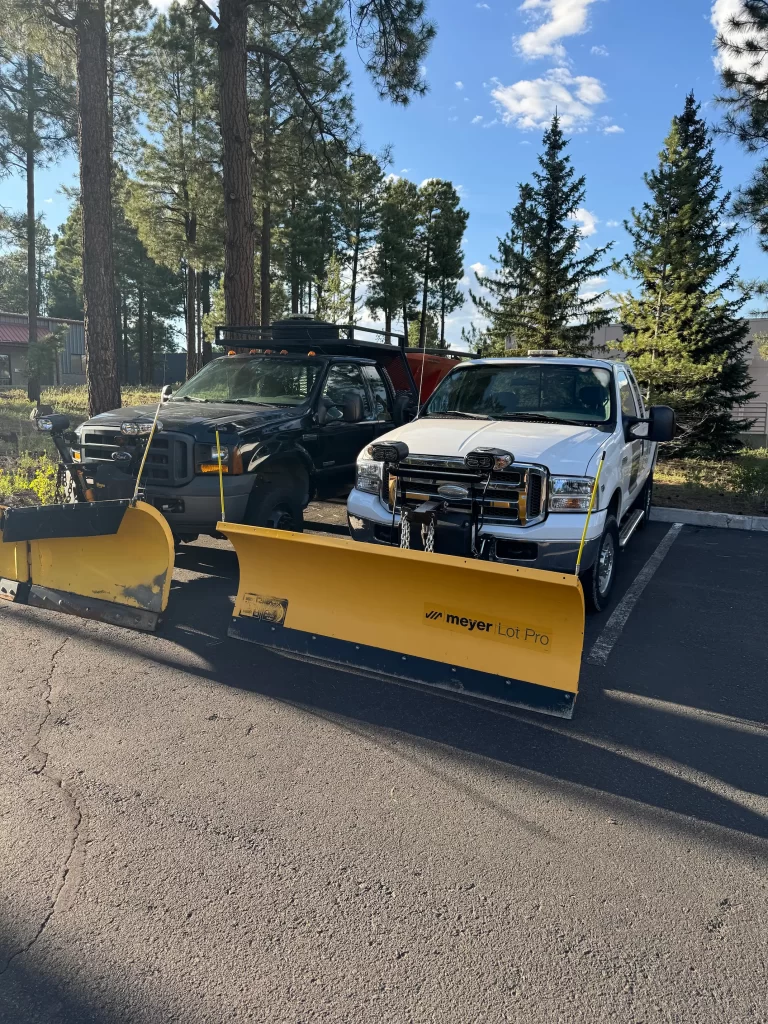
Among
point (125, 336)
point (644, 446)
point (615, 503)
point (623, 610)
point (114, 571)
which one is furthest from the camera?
point (125, 336)

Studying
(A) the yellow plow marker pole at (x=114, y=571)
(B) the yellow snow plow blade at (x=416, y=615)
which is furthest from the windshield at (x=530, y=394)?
(A) the yellow plow marker pole at (x=114, y=571)

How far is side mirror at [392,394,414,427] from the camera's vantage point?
27.7ft

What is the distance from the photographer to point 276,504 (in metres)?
6.74

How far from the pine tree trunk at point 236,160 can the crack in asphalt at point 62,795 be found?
9.03 metres

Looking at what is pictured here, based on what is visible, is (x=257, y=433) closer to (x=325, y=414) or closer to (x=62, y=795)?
(x=325, y=414)

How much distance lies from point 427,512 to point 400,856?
243 cm

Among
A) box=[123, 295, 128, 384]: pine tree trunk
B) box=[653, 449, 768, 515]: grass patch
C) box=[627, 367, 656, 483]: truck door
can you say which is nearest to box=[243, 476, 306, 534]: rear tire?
box=[627, 367, 656, 483]: truck door

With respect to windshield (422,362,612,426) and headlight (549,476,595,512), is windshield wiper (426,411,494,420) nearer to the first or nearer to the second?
windshield (422,362,612,426)

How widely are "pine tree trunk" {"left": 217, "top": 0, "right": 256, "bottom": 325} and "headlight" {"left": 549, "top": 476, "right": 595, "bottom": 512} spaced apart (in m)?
8.55

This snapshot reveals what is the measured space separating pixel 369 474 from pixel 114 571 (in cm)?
209

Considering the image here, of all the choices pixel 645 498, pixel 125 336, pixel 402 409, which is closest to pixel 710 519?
pixel 645 498

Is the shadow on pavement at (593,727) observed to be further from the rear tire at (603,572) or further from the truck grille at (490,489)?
the truck grille at (490,489)

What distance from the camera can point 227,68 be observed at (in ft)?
39.2

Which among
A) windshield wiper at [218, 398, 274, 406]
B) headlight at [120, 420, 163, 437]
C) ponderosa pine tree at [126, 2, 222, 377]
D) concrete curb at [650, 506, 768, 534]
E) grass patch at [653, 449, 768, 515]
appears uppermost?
ponderosa pine tree at [126, 2, 222, 377]
